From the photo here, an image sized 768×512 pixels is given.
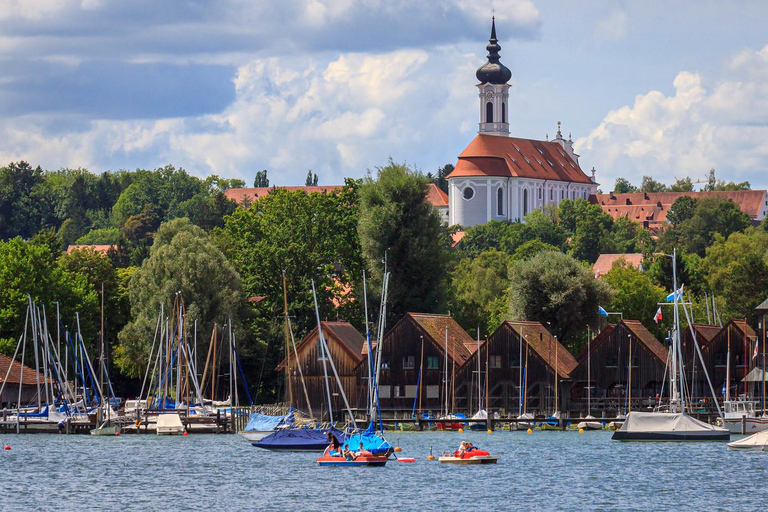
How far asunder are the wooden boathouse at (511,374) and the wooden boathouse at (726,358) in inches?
374

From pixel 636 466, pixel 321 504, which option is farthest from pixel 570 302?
pixel 321 504

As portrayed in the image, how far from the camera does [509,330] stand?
103 m

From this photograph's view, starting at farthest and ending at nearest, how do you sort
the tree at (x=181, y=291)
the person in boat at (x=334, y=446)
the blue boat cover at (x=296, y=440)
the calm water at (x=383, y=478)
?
the tree at (x=181, y=291) < the blue boat cover at (x=296, y=440) < the person in boat at (x=334, y=446) < the calm water at (x=383, y=478)

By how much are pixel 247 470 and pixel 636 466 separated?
1767cm

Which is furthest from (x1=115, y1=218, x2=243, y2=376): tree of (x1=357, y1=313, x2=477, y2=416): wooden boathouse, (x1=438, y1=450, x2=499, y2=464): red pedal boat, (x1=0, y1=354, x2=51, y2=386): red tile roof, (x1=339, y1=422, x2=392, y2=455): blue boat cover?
(x1=339, y1=422, x2=392, y2=455): blue boat cover

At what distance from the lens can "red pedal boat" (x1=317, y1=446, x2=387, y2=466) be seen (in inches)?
2655

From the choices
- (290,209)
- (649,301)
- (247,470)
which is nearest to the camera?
(247,470)

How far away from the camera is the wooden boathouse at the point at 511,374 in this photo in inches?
3999

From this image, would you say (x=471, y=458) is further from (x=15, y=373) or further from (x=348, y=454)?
(x=15, y=373)

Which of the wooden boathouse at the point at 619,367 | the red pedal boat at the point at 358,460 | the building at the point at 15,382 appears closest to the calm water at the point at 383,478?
the red pedal boat at the point at 358,460

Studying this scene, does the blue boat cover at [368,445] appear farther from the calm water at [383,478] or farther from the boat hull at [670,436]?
the boat hull at [670,436]

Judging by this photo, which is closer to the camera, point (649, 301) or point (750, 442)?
point (750, 442)

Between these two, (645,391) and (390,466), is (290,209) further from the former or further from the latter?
(390,466)

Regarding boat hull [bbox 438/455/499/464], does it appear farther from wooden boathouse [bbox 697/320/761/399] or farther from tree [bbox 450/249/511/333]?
tree [bbox 450/249/511/333]
